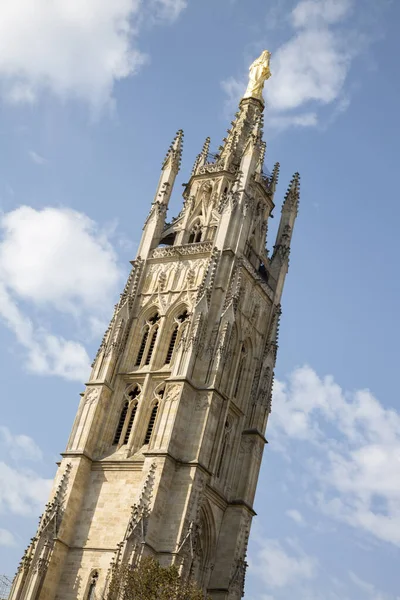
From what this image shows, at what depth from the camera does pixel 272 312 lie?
51.4m

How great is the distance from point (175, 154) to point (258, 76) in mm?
7735

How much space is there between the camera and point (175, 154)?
54.7m

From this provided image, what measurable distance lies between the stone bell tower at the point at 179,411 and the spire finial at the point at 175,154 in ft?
0.82

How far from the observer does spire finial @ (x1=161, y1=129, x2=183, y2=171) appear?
178ft

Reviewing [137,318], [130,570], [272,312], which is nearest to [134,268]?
[137,318]

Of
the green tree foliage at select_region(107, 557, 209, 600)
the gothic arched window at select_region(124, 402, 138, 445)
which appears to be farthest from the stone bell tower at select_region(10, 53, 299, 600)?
the green tree foliage at select_region(107, 557, 209, 600)

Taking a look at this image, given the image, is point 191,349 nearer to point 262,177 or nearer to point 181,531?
point 181,531

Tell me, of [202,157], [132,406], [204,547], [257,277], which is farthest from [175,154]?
[204,547]

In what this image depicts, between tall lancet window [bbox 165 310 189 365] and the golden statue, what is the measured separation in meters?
16.1

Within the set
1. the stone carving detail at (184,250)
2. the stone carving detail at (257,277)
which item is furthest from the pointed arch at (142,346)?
the stone carving detail at (257,277)

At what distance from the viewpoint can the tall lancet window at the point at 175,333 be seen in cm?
4722

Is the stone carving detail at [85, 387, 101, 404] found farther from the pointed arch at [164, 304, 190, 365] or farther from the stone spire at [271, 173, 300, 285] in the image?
the stone spire at [271, 173, 300, 285]

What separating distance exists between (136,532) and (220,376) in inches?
320

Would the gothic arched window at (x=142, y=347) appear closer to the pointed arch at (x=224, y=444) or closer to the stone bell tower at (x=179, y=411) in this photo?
the stone bell tower at (x=179, y=411)
